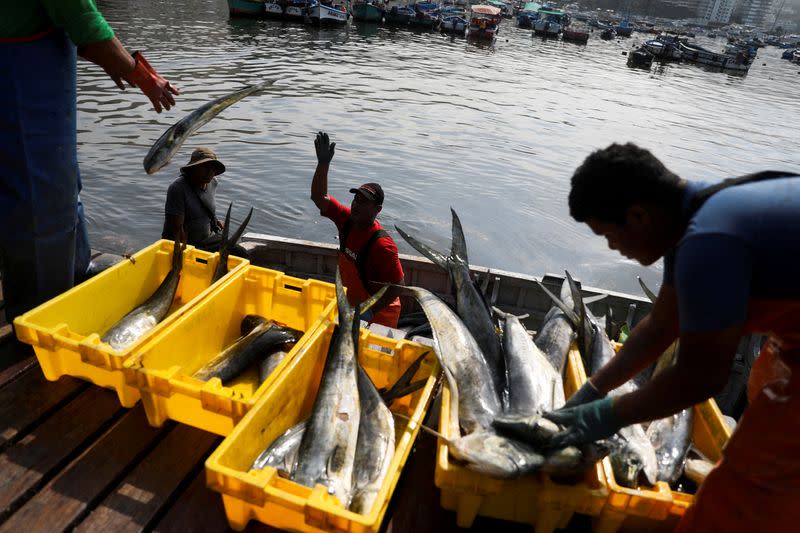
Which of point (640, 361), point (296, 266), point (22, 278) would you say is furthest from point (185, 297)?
point (640, 361)

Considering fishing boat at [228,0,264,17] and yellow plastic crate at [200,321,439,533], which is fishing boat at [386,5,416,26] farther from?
yellow plastic crate at [200,321,439,533]

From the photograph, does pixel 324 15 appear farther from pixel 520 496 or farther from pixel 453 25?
pixel 520 496

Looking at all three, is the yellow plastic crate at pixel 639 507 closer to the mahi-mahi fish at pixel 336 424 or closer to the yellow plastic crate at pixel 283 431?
the yellow plastic crate at pixel 283 431

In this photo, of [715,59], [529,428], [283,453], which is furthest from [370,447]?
[715,59]

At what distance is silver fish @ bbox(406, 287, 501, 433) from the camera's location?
251cm

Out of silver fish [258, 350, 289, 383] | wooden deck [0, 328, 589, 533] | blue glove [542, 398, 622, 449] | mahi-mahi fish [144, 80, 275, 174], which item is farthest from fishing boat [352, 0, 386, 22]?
blue glove [542, 398, 622, 449]

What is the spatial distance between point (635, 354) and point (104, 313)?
3.34 metres

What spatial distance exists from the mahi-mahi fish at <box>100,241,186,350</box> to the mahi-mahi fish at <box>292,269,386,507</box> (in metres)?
1.35

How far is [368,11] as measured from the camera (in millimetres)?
47781

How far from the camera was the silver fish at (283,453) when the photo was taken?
7.57 feet

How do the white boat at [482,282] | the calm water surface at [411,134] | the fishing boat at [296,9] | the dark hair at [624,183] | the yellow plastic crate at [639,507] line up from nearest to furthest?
the dark hair at [624,183]
the yellow plastic crate at [639,507]
the white boat at [482,282]
the calm water surface at [411,134]
the fishing boat at [296,9]

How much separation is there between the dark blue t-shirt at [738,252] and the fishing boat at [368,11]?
51.9 meters

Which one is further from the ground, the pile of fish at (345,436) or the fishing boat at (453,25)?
the fishing boat at (453,25)

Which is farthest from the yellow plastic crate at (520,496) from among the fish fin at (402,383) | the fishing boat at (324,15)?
the fishing boat at (324,15)
